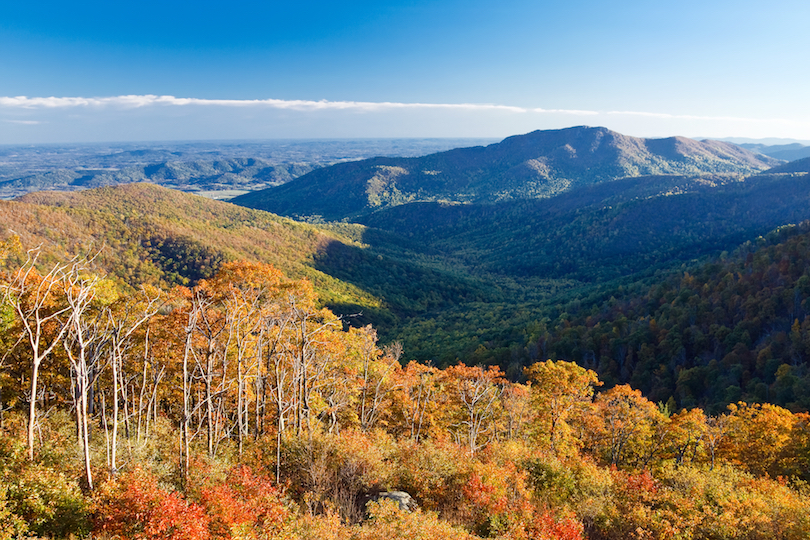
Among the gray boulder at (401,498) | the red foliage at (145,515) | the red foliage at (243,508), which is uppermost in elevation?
the red foliage at (145,515)

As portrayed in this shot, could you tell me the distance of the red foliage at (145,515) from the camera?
1491 cm

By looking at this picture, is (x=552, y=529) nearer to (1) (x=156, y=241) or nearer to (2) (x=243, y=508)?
(2) (x=243, y=508)

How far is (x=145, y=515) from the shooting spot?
50.4 feet

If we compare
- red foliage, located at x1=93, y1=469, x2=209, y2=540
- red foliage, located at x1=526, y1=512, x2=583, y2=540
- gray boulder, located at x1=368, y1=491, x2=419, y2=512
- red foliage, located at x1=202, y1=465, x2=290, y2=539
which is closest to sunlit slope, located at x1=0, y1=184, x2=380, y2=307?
red foliage, located at x1=202, y1=465, x2=290, y2=539

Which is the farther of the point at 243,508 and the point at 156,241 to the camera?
the point at 156,241

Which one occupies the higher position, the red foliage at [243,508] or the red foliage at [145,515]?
the red foliage at [145,515]

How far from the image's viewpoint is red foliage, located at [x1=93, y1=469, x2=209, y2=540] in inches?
587

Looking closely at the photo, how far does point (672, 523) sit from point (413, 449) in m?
14.6

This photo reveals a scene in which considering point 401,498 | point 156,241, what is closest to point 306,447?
point 401,498

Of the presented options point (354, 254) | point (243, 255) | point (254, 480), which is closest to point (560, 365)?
point (254, 480)

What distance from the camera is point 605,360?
84562 mm

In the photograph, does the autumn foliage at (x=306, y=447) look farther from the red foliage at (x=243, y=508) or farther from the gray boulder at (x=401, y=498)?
the gray boulder at (x=401, y=498)

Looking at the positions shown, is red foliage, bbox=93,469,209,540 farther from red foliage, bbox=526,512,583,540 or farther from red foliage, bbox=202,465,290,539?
red foliage, bbox=526,512,583,540

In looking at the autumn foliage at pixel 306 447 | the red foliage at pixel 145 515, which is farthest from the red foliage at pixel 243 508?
the red foliage at pixel 145 515
